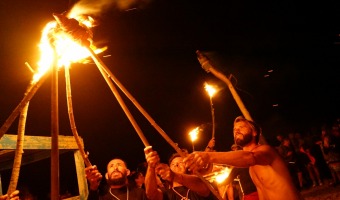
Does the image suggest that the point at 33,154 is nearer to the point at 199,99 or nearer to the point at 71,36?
the point at 71,36

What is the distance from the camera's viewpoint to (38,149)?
546 centimetres

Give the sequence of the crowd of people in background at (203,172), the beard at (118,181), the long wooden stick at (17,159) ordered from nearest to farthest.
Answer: the long wooden stick at (17,159) → the crowd of people in background at (203,172) → the beard at (118,181)

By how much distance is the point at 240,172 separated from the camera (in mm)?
5344

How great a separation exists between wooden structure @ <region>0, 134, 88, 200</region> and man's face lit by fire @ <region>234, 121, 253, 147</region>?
11.6ft

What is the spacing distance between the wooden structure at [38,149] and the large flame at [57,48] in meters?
2.17

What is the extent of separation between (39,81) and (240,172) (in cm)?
386

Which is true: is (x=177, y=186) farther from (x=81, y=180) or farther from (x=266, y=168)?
(x=81, y=180)

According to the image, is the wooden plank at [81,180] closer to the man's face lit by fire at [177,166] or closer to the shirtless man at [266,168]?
the man's face lit by fire at [177,166]

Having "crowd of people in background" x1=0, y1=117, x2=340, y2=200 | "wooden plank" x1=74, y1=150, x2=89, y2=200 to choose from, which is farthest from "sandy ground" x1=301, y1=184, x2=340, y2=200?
"wooden plank" x1=74, y1=150, x2=89, y2=200

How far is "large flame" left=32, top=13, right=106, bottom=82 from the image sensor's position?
3.01 metres

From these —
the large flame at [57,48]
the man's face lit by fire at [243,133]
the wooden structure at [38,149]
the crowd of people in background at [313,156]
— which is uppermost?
the large flame at [57,48]

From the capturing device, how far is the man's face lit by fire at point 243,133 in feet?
14.2

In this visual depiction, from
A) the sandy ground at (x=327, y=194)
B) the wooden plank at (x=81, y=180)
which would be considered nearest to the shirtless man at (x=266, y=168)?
the wooden plank at (x=81, y=180)

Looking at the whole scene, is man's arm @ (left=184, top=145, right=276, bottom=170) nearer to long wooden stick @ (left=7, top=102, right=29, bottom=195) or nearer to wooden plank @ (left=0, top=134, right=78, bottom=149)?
long wooden stick @ (left=7, top=102, right=29, bottom=195)
